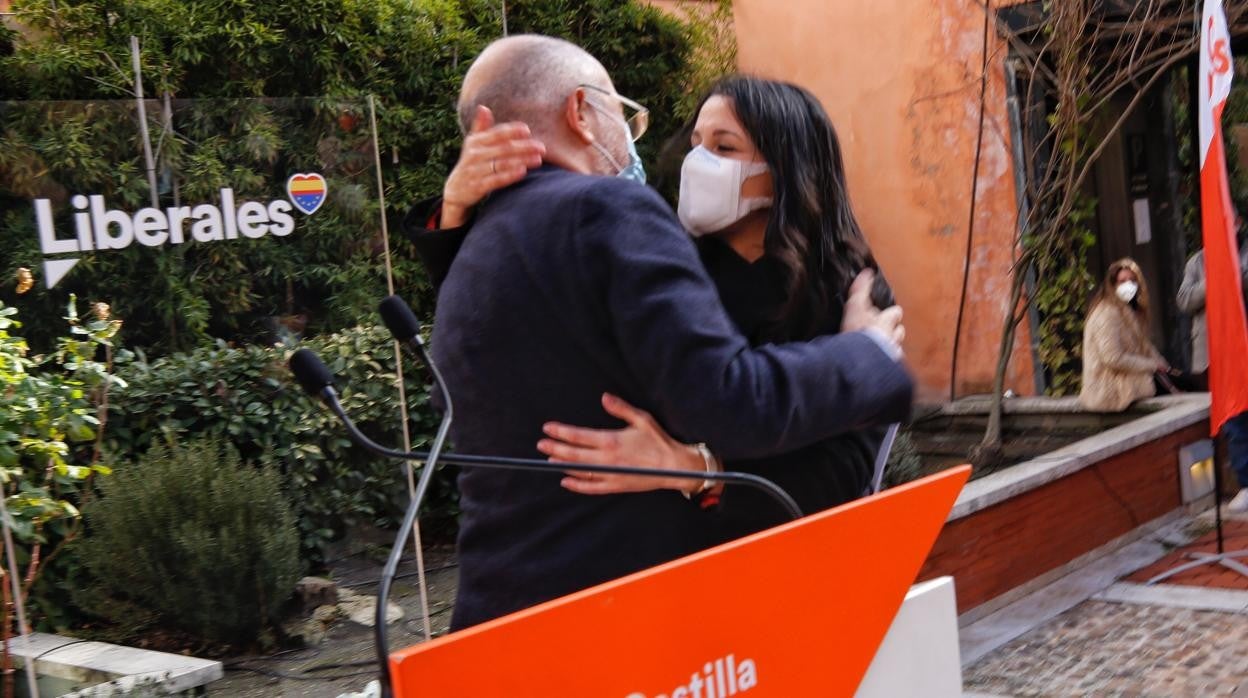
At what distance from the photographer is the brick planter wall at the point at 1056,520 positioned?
5.57 m

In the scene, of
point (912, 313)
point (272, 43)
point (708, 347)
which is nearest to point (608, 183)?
point (708, 347)

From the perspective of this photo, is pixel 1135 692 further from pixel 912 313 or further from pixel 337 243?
pixel 912 313

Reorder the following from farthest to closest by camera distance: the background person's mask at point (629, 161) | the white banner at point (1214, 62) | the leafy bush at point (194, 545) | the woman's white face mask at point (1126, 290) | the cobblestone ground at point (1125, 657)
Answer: the woman's white face mask at point (1126, 290), the white banner at point (1214, 62), the cobblestone ground at point (1125, 657), the leafy bush at point (194, 545), the background person's mask at point (629, 161)

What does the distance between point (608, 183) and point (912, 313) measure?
8.51 meters

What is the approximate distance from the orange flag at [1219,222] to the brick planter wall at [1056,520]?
998 mm

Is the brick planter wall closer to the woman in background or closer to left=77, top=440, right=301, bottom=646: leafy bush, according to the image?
the woman in background

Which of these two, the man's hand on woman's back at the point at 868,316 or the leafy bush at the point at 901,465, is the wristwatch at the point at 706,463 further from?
the leafy bush at the point at 901,465

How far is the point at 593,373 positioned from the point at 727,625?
18.0 inches

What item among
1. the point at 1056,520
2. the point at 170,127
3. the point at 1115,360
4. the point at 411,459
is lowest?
the point at 1056,520

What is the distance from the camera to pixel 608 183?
1742mm

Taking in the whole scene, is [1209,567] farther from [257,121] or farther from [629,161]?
[629,161]

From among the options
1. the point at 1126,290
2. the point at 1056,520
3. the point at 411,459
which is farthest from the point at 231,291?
the point at 1126,290

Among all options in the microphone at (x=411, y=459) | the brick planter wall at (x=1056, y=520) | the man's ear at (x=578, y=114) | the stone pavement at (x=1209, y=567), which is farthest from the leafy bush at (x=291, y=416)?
the stone pavement at (x=1209, y=567)

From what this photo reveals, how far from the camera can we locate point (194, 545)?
3.74m
